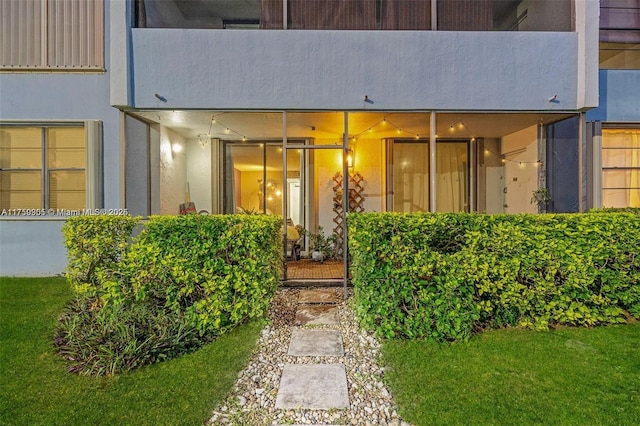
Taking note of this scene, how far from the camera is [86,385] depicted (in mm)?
2779

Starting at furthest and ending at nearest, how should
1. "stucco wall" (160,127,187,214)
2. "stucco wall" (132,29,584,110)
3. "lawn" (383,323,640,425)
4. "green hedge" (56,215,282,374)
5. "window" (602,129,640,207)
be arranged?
"stucco wall" (160,127,187,214) < "window" (602,129,640,207) < "stucco wall" (132,29,584,110) < "green hedge" (56,215,282,374) < "lawn" (383,323,640,425)

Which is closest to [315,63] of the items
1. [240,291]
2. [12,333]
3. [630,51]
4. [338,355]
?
[240,291]

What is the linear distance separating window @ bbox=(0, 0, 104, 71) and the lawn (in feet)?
22.0

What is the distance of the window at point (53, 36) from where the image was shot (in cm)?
559

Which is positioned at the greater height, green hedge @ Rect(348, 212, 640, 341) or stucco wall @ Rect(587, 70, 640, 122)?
stucco wall @ Rect(587, 70, 640, 122)

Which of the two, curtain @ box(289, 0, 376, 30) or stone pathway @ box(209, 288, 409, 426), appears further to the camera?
curtain @ box(289, 0, 376, 30)

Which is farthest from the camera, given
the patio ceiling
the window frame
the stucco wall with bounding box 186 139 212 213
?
the stucco wall with bounding box 186 139 212 213

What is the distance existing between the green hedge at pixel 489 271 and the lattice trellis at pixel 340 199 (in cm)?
353

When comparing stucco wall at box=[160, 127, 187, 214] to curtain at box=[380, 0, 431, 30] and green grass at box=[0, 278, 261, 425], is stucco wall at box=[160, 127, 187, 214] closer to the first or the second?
green grass at box=[0, 278, 261, 425]

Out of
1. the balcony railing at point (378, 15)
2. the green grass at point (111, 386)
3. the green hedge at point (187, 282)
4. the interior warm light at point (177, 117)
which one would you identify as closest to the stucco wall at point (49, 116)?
the interior warm light at point (177, 117)

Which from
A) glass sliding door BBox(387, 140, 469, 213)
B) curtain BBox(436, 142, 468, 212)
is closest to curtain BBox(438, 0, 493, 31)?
glass sliding door BBox(387, 140, 469, 213)

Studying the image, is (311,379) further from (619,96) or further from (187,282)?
(619,96)

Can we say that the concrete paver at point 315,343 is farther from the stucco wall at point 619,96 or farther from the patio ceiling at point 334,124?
the stucco wall at point 619,96

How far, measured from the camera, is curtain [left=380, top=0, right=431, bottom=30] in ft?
17.5
